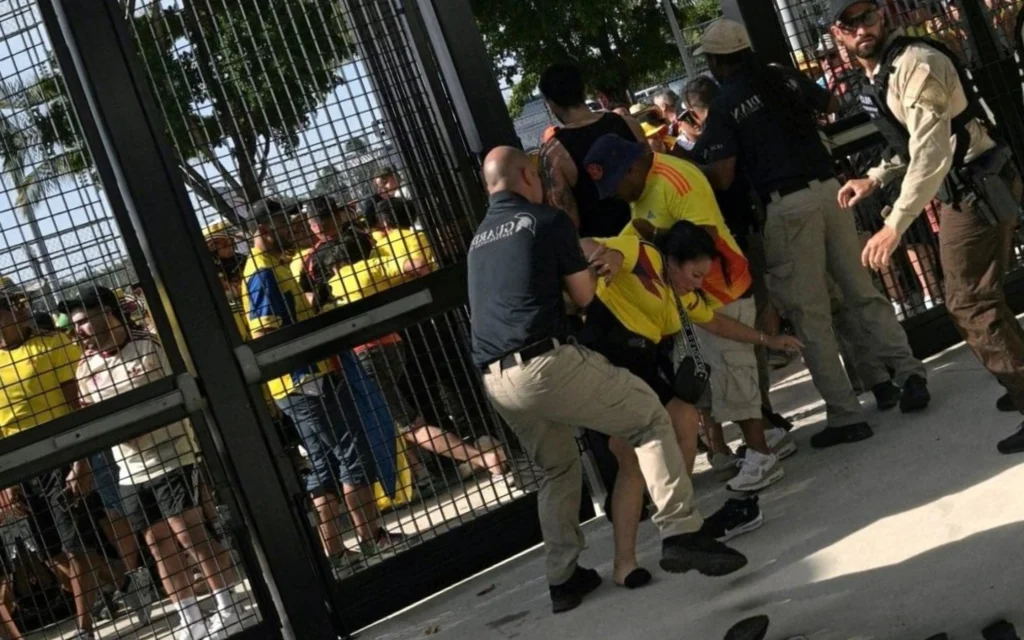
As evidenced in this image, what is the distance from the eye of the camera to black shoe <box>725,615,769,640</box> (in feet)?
17.3

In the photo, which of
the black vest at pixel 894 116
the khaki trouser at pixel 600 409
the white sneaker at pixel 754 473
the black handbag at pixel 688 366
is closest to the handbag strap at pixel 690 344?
the black handbag at pixel 688 366

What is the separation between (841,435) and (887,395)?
0.48m

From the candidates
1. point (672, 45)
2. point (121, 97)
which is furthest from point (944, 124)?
point (672, 45)

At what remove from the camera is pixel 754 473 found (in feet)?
23.3

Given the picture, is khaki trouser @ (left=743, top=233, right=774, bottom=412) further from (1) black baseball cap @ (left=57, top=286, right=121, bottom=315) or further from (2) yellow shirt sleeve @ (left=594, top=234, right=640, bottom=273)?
(1) black baseball cap @ (left=57, top=286, right=121, bottom=315)

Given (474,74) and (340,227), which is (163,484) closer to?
(340,227)

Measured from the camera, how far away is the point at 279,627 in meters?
Answer: 7.11

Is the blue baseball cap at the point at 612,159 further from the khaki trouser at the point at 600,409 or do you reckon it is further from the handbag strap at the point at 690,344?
the khaki trouser at the point at 600,409

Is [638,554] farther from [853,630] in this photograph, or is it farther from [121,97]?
[121,97]

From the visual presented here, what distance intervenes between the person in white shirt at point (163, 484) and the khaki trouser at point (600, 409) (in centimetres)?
188

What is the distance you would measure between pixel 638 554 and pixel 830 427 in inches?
52.0

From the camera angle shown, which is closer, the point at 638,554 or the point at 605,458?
A: the point at 638,554

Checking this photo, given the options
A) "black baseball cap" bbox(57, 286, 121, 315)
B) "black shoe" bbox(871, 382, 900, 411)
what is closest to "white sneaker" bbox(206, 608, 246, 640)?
"black baseball cap" bbox(57, 286, 121, 315)

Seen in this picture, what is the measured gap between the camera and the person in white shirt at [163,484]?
23.1 ft
